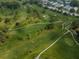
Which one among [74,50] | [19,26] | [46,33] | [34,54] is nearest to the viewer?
[34,54]

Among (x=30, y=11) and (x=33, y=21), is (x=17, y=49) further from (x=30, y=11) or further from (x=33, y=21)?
(x=30, y=11)

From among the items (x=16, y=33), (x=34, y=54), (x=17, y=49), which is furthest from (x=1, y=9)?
(x=34, y=54)

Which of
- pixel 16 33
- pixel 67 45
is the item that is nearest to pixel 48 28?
pixel 16 33

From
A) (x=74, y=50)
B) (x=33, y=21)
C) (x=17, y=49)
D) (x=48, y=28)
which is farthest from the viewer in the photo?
(x=33, y=21)

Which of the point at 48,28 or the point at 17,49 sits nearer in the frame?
the point at 17,49

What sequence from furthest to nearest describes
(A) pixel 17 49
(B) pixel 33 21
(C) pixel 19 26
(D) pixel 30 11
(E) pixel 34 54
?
(D) pixel 30 11 < (B) pixel 33 21 < (C) pixel 19 26 < (A) pixel 17 49 < (E) pixel 34 54

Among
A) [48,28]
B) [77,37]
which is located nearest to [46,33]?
[48,28]

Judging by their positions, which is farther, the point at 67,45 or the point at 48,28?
the point at 48,28

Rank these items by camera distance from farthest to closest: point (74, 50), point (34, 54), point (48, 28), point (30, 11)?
point (30, 11) < point (48, 28) < point (74, 50) < point (34, 54)
